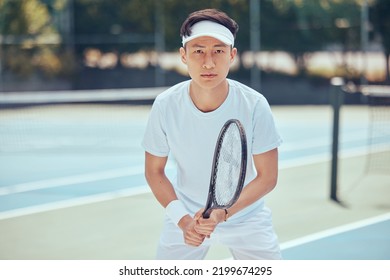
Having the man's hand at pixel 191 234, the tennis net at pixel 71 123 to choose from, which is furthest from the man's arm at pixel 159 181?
the tennis net at pixel 71 123

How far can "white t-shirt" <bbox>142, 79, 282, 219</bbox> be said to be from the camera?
2555mm

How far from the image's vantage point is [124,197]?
5.57 meters

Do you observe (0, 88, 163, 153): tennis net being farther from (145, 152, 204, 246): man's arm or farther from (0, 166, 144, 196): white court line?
(145, 152, 204, 246): man's arm

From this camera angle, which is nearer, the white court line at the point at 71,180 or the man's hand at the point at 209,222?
the man's hand at the point at 209,222

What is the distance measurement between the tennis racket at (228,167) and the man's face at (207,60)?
0.18 meters

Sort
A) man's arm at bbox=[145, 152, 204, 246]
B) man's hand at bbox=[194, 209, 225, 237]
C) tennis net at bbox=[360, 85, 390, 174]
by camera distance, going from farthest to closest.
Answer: tennis net at bbox=[360, 85, 390, 174]
man's arm at bbox=[145, 152, 204, 246]
man's hand at bbox=[194, 209, 225, 237]

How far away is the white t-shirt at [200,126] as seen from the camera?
2555 mm

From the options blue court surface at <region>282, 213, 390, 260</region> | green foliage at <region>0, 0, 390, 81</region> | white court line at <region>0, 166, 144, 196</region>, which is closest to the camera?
blue court surface at <region>282, 213, 390, 260</region>

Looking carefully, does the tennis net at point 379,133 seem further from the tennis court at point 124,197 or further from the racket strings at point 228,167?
the racket strings at point 228,167

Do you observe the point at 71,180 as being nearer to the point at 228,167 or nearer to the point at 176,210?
the point at 176,210

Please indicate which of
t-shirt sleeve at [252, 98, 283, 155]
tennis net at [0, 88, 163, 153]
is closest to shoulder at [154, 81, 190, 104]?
t-shirt sleeve at [252, 98, 283, 155]

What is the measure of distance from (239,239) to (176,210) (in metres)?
0.28

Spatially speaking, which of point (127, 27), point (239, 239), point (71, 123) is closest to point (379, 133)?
point (71, 123)
